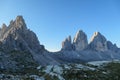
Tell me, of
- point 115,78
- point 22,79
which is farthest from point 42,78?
point 115,78

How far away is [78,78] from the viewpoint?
99.8 metres

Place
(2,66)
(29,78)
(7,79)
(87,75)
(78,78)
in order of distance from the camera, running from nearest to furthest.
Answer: (7,79), (29,78), (78,78), (87,75), (2,66)

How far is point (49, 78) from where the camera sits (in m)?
93.8

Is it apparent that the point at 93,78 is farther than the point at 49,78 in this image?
Yes

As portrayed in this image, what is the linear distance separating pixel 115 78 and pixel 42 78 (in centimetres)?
3547

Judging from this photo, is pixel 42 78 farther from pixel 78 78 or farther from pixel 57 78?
pixel 78 78

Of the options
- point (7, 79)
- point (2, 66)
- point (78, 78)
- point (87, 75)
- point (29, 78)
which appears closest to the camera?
point (7, 79)

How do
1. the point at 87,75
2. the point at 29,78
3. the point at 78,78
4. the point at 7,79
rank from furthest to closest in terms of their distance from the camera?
the point at 87,75 < the point at 78,78 < the point at 29,78 < the point at 7,79

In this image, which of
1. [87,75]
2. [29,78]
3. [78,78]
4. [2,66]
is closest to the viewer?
[29,78]

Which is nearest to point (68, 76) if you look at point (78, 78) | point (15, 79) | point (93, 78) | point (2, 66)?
point (78, 78)

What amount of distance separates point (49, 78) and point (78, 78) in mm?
14153

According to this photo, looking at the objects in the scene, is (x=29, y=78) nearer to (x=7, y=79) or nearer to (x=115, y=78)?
(x=7, y=79)

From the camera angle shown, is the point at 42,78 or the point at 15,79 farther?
the point at 42,78

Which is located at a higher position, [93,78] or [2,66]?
[2,66]
